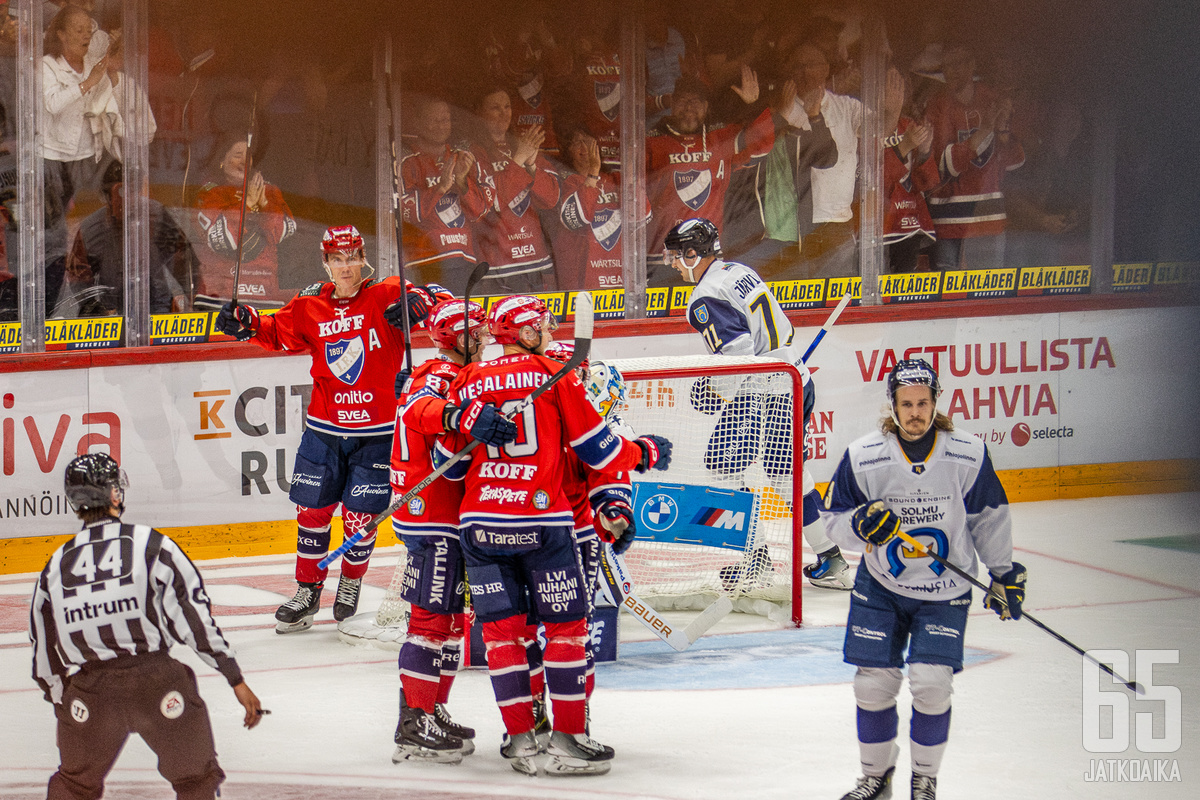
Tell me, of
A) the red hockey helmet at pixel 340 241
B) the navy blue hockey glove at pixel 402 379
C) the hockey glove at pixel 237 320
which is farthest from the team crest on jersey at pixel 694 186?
the navy blue hockey glove at pixel 402 379

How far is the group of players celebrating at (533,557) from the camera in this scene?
3.06 meters

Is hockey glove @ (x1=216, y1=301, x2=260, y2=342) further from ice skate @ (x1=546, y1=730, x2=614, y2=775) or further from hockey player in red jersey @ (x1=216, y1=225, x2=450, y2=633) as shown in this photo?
ice skate @ (x1=546, y1=730, x2=614, y2=775)

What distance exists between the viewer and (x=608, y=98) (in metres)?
8.48

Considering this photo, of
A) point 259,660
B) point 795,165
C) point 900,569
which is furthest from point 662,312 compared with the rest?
point 900,569

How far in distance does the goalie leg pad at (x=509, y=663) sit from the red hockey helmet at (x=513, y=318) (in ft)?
2.57

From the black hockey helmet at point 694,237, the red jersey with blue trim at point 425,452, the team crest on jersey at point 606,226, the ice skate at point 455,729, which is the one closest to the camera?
the red jersey with blue trim at point 425,452

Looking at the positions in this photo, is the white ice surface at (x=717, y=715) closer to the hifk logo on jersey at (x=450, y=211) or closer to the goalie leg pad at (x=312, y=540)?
the goalie leg pad at (x=312, y=540)

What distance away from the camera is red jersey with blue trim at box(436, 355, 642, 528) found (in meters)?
3.95

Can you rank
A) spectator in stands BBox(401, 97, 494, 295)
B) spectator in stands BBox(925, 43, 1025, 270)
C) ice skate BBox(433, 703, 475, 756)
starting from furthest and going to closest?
spectator in stands BBox(925, 43, 1025, 270), spectator in stands BBox(401, 97, 494, 295), ice skate BBox(433, 703, 475, 756)

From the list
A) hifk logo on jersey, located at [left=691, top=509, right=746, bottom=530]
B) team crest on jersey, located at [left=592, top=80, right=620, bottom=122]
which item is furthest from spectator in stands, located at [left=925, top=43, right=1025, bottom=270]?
hifk logo on jersey, located at [left=691, top=509, right=746, bottom=530]

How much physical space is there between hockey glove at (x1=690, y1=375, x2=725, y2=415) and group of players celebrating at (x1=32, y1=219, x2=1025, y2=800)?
1216 mm

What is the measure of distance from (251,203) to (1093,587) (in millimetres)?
4731

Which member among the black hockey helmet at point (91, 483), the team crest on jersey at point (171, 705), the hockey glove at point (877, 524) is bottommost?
the team crest on jersey at point (171, 705)

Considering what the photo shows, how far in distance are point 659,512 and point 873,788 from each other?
2.26m
